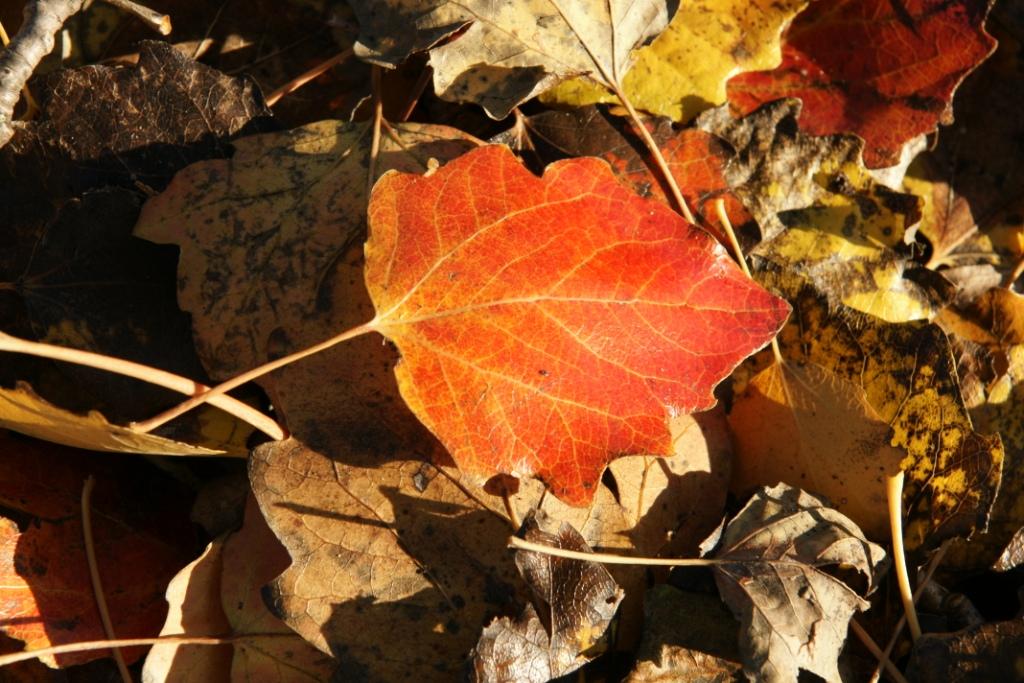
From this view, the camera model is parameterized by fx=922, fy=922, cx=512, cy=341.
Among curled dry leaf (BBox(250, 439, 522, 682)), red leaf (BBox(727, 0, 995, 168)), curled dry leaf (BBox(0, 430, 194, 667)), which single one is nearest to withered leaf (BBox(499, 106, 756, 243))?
red leaf (BBox(727, 0, 995, 168))

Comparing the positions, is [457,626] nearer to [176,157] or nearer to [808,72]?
[176,157]

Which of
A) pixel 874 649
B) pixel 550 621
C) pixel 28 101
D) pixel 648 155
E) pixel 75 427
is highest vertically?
pixel 28 101

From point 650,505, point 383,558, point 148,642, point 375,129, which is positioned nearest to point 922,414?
point 650,505

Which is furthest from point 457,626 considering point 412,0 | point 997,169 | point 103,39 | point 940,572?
point 997,169

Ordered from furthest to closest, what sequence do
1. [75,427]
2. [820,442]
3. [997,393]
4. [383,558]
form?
1. [997,393]
2. [820,442]
3. [383,558]
4. [75,427]

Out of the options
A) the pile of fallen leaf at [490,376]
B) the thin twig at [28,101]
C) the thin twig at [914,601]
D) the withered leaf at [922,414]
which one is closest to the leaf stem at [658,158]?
the pile of fallen leaf at [490,376]

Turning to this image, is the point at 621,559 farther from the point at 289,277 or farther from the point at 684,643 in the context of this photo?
the point at 289,277
